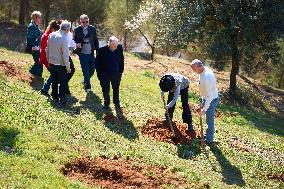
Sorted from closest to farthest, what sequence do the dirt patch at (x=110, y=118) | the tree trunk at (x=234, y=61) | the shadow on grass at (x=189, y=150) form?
the shadow on grass at (x=189, y=150), the dirt patch at (x=110, y=118), the tree trunk at (x=234, y=61)

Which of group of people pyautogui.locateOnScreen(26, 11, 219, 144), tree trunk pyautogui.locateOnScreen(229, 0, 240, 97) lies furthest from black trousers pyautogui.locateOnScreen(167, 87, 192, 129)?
tree trunk pyautogui.locateOnScreen(229, 0, 240, 97)

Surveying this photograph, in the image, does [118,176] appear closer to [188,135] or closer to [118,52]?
[188,135]

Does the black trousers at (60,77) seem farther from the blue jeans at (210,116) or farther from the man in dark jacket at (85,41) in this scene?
the blue jeans at (210,116)

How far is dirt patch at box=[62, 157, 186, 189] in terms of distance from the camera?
10023mm

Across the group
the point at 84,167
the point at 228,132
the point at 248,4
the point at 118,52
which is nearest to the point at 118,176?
the point at 84,167

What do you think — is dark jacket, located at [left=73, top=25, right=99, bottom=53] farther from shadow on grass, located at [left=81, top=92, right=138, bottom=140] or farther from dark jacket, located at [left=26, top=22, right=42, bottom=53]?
shadow on grass, located at [left=81, top=92, right=138, bottom=140]

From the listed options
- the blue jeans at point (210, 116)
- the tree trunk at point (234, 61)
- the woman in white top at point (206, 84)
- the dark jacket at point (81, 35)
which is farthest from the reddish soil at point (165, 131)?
the tree trunk at point (234, 61)

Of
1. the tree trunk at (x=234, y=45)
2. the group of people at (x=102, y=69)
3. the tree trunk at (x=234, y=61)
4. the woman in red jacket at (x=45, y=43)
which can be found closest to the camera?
the group of people at (x=102, y=69)

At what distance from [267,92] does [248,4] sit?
35.3 feet

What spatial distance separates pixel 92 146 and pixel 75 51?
5.48 meters

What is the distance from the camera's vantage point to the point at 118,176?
10.3m

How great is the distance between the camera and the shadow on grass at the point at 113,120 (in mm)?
13758

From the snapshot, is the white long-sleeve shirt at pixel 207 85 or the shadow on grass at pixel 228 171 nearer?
the shadow on grass at pixel 228 171

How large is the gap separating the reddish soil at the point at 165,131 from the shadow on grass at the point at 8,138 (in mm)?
4382
